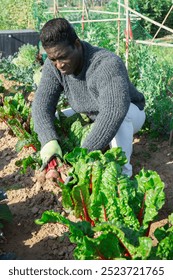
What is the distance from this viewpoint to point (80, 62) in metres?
3.75

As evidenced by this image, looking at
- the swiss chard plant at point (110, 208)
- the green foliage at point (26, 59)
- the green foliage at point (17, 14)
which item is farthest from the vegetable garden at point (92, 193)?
the green foliage at point (17, 14)

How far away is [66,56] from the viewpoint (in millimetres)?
3471

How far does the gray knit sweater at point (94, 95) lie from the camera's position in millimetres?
3508

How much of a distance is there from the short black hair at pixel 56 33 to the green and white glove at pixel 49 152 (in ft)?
2.49

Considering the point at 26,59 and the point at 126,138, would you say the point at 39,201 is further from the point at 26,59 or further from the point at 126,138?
the point at 26,59

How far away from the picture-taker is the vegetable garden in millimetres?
2703

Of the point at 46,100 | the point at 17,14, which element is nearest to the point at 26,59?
the point at 46,100

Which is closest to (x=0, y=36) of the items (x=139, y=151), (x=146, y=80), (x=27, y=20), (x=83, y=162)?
(x=27, y=20)

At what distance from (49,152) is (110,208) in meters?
0.86

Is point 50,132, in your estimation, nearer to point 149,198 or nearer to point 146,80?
point 149,198

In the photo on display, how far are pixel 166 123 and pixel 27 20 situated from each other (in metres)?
7.36

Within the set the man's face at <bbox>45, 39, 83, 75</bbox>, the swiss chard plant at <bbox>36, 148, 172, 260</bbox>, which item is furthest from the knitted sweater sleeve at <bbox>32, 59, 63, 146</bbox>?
the swiss chard plant at <bbox>36, 148, 172, 260</bbox>

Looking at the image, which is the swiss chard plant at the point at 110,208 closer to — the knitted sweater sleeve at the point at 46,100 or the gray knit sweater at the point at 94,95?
the gray knit sweater at the point at 94,95

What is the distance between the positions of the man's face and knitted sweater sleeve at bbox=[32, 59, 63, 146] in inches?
15.0
